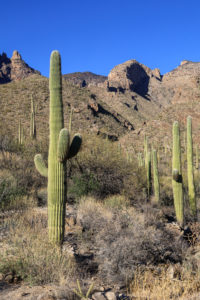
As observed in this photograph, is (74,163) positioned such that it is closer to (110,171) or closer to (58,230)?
(110,171)

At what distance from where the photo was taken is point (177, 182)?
11305mm

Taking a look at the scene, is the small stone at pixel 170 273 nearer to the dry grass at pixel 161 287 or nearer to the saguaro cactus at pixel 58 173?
the dry grass at pixel 161 287

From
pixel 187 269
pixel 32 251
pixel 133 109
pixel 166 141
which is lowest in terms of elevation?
pixel 187 269

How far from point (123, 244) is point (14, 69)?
118 meters

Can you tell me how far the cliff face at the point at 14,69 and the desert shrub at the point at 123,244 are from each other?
356ft

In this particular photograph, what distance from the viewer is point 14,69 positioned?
370 feet

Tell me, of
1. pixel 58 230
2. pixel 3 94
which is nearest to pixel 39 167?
pixel 58 230

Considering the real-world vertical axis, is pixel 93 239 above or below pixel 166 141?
below

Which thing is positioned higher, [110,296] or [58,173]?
[58,173]

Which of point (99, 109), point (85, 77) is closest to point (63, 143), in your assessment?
point (99, 109)

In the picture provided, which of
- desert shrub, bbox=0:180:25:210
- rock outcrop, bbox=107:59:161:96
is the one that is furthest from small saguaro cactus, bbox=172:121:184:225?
rock outcrop, bbox=107:59:161:96

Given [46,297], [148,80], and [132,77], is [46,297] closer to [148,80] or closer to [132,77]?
[132,77]

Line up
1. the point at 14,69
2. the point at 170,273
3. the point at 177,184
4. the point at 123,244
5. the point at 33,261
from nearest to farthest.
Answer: the point at 33,261 → the point at 170,273 → the point at 123,244 → the point at 177,184 → the point at 14,69

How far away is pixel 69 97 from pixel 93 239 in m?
44.1
